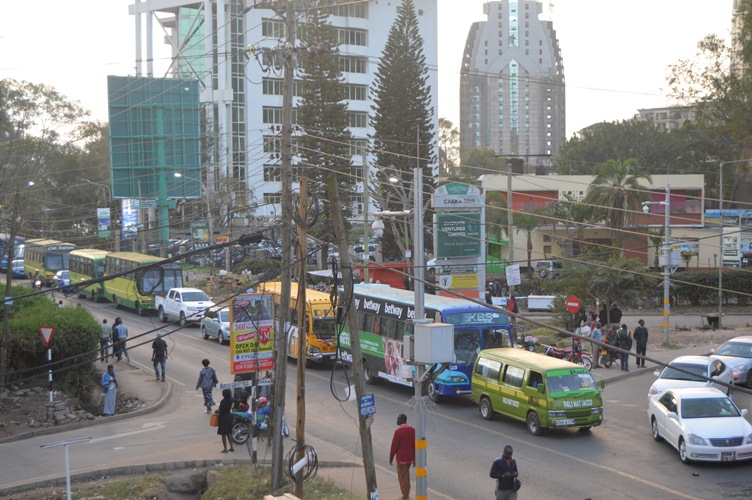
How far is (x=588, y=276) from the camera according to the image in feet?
110

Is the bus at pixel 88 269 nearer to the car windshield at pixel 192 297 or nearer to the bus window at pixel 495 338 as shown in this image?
the car windshield at pixel 192 297

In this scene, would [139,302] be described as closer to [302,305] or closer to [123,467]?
[123,467]

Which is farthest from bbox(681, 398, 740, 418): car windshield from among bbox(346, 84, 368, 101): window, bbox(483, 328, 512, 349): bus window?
bbox(346, 84, 368, 101): window

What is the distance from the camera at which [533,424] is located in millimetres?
18625

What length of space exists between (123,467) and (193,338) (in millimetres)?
18039

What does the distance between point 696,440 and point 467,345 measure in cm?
704

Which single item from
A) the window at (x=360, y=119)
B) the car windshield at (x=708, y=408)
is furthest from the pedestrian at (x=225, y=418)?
the window at (x=360, y=119)

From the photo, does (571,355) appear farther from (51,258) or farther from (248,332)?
(51,258)

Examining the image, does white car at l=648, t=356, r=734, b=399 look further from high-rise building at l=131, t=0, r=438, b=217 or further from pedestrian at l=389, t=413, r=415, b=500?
high-rise building at l=131, t=0, r=438, b=217

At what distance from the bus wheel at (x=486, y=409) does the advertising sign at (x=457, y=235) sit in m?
11.6

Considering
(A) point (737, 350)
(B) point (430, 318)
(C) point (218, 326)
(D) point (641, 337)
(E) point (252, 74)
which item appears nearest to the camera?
(B) point (430, 318)

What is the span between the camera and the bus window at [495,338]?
858 inches

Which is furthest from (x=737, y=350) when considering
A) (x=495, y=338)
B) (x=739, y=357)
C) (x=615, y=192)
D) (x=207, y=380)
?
(x=615, y=192)

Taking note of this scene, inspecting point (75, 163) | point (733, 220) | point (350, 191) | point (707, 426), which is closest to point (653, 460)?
point (707, 426)
